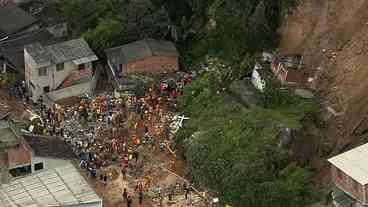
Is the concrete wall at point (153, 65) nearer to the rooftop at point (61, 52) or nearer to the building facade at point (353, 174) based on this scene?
the rooftop at point (61, 52)

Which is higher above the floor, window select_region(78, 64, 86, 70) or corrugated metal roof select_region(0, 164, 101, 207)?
window select_region(78, 64, 86, 70)

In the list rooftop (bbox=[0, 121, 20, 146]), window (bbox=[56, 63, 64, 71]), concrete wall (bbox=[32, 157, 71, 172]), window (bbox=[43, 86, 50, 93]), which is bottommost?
concrete wall (bbox=[32, 157, 71, 172])

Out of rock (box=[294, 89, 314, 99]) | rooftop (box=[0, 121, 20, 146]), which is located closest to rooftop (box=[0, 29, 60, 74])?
rooftop (box=[0, 121, 20, 146])

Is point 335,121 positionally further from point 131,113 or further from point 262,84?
point 131,113

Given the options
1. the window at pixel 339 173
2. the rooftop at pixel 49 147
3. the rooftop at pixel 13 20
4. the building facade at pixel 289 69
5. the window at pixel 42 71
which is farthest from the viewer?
the rooftop at pixel 13 20

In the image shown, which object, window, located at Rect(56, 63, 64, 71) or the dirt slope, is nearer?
the dirt slope

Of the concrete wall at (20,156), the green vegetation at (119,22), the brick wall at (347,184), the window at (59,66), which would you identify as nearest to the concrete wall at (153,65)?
the green vegetation at (119,22)

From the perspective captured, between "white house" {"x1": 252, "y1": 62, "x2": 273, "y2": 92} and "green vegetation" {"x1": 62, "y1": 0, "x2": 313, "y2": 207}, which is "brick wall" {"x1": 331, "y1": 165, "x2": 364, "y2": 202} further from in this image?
"white house" {"x1": 252, "y1": 62, "x2": 273, "y2": 92}
